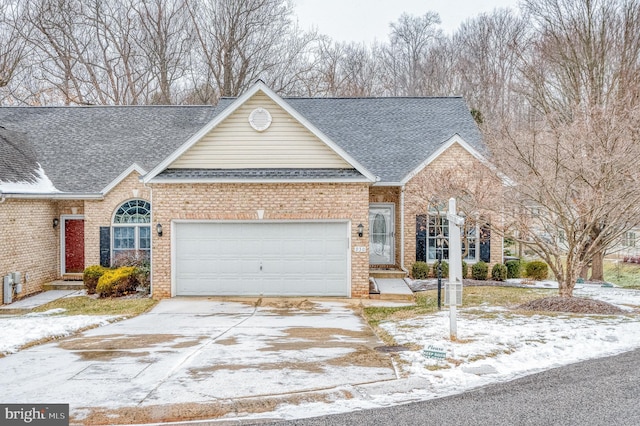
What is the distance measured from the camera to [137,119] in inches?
881

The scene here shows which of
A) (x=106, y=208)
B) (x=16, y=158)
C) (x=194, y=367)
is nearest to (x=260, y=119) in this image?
(x=106, y=208)

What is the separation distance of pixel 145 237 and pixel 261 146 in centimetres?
557

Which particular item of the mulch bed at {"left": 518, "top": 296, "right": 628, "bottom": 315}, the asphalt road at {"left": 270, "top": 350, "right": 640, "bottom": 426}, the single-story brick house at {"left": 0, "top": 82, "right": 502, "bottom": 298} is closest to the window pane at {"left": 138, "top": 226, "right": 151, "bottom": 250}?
the single-story brick house at {"left": 0, "top": 82, "right": 502, "bottom": 298}

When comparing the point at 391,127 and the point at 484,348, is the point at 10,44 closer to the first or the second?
the point at 391,127

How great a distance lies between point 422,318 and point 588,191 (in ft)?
14.8

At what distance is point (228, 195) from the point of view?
15086mm

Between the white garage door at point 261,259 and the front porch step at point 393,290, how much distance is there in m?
1.17

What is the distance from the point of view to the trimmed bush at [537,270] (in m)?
19.6

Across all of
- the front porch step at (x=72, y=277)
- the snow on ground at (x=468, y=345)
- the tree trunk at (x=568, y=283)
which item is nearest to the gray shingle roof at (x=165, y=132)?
the front porch step at (x=72, y=277)

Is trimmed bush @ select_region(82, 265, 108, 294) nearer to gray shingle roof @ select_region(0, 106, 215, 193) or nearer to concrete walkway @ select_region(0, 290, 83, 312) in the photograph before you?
concrete walkway @ select_region(0, 290, 83, 312)

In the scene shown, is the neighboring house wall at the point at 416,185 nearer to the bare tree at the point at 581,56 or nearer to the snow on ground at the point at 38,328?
the bare tree at the point at 581,56

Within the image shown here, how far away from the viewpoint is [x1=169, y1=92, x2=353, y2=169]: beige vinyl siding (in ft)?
49.7

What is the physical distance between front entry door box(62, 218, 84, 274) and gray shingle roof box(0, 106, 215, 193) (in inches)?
49.9

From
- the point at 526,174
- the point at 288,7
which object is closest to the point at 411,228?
the point at 526,174
